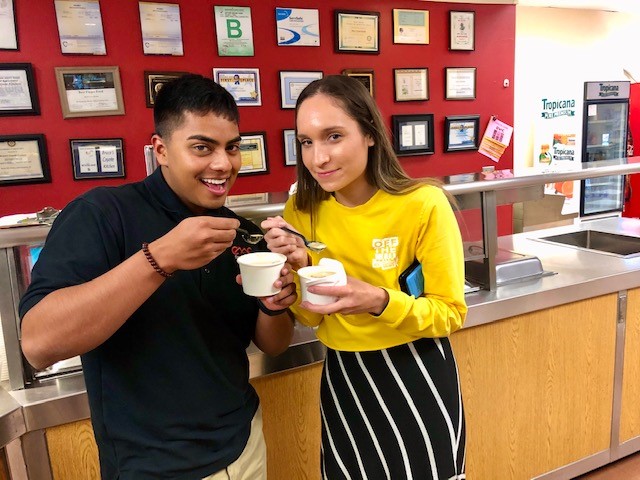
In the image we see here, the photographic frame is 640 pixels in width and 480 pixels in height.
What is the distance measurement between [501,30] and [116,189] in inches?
201

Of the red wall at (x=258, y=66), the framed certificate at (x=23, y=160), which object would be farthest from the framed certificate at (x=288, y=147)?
the framed certificate at (x=23, y=160)

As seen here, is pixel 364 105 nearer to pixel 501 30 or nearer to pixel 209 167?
pixel 209 167

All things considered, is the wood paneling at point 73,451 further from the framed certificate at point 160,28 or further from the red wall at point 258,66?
the framed certificate at point 160,28

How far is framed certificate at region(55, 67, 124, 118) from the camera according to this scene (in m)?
3.63

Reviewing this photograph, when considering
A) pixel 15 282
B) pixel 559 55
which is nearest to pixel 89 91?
pixel 15 282

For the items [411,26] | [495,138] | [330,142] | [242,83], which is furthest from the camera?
[495,138]

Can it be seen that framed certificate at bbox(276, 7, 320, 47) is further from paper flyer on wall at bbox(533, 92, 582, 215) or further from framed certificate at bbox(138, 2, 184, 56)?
paper flyer on wall at bbox(533, 92, 582, 215)

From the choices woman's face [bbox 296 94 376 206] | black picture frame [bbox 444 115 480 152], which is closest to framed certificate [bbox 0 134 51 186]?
woman's face [bbox 296 94 376 206]

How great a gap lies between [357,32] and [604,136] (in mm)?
3909

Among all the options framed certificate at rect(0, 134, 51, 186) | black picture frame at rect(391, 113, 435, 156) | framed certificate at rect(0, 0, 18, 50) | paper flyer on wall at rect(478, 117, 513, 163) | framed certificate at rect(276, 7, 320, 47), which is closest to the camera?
framed certificate at rect(0, 0, 18, 50)

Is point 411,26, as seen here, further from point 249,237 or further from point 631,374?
point 249,237

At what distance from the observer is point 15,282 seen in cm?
134

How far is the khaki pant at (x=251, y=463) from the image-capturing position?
119cm

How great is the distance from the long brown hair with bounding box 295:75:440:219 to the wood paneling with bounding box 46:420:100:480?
0.84 m
